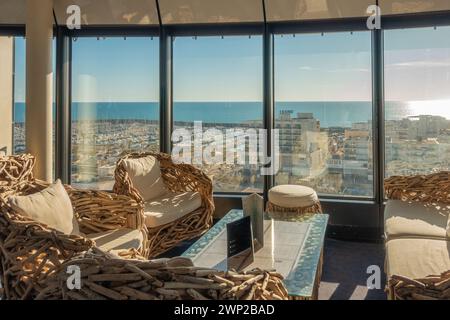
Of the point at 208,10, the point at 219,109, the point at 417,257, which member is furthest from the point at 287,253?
the point at 208,10

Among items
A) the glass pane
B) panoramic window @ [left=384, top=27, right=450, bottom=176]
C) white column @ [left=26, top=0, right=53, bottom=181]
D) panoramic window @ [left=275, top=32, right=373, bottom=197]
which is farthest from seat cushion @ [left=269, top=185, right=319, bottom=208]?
the glass pane

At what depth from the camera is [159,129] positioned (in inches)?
205

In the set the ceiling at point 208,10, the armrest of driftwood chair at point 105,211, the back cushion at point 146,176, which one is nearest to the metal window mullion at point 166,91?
the ceiling at point 208,10

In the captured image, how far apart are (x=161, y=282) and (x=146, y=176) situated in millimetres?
3172

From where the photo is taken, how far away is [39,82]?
462 cm

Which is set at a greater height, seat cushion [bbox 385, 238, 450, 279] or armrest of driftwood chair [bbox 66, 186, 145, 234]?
armrest of driftwood chair [bbox 66, 186, 145, 234]

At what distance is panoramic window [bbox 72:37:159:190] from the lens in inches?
207

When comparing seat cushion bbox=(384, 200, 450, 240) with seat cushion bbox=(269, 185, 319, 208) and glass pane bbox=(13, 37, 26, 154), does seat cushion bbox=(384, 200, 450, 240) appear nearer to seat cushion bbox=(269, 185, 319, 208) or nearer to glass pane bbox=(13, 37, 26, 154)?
seat cushion bbox=(269, 185, 319, 208)

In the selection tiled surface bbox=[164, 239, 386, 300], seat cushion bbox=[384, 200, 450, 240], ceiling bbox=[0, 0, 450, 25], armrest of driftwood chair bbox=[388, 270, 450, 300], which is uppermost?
ceiling bbox=[0, 0, 450, 25]

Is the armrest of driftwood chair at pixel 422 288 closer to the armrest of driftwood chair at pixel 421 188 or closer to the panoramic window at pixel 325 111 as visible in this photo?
the armrest of driftwood chair at pixel 421 188

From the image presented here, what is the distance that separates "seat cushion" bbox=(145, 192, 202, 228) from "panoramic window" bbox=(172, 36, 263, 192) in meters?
1.13

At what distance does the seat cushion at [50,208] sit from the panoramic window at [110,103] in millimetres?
2740
